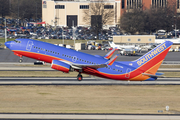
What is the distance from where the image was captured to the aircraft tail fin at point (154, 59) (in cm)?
5522

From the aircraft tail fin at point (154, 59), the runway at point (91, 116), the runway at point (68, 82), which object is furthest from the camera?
the runway at point (68, 82)

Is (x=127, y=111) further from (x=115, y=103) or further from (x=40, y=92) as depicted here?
(x=40, y=92)

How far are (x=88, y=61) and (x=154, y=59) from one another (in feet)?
39.7

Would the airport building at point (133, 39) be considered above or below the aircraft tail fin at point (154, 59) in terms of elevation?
above

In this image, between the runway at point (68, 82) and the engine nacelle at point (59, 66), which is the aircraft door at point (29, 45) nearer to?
the engine nacelle at point (59, 66)

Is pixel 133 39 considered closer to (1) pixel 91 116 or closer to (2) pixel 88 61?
(2) pixel 88 61

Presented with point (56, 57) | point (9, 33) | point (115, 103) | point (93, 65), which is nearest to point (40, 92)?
point (56, 57)

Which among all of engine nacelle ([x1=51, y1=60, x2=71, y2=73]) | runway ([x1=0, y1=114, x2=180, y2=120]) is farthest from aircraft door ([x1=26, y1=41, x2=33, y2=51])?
runway ([x1=0, y1=114, x2=180, y2=120])

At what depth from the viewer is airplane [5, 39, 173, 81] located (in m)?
54.9

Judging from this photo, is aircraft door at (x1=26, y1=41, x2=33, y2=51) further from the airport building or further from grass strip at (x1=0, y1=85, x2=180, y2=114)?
the airport building

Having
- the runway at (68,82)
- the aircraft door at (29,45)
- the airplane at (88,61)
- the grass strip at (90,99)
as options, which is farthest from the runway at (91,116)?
the runway at (68,82)

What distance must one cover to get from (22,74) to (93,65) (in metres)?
25.7

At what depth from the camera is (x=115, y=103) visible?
162 ft

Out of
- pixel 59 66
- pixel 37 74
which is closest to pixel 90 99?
pixel 59 66
